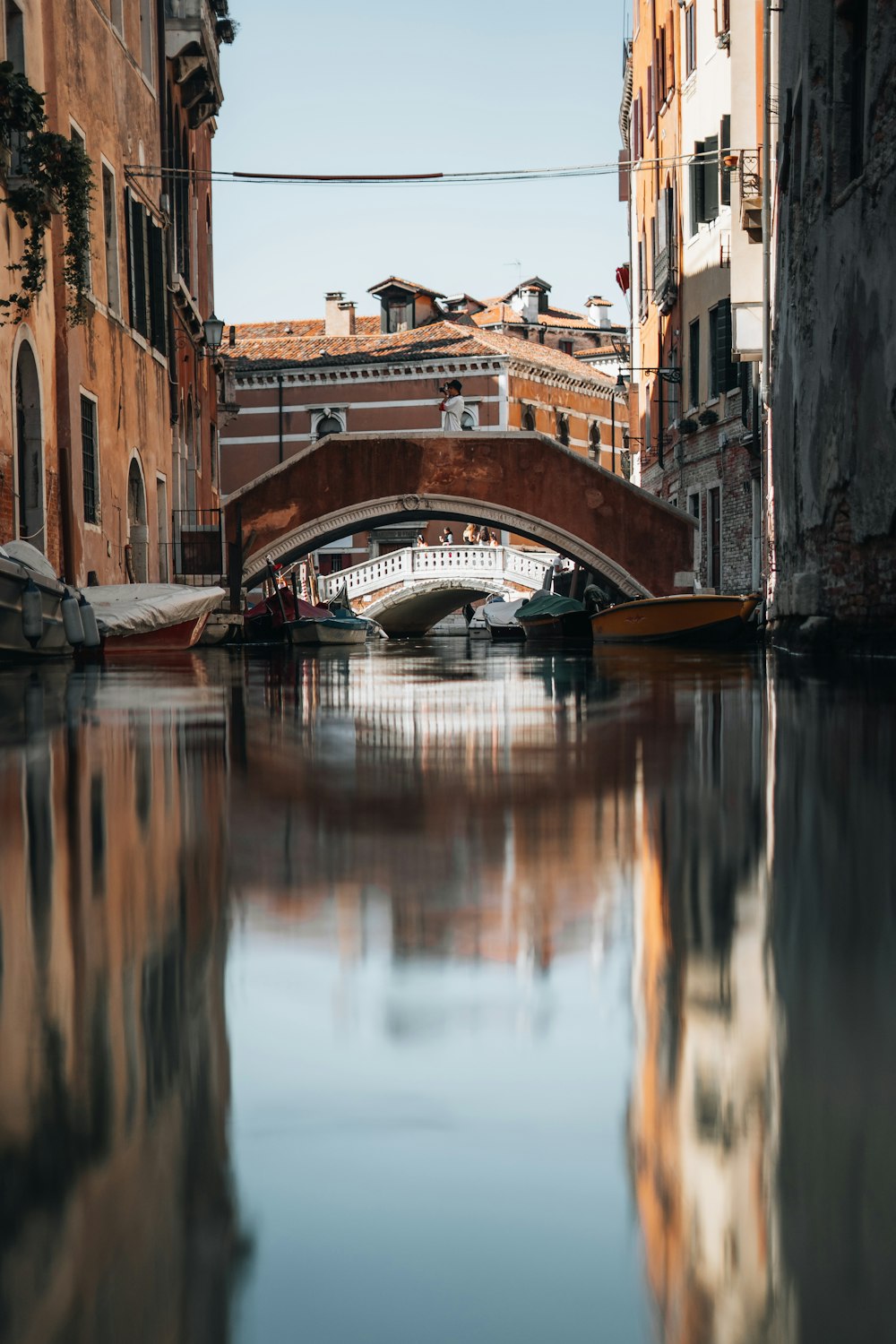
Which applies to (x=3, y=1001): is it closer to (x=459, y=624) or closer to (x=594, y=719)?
(x=594, y=719)

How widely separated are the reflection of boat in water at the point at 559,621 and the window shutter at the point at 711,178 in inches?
243

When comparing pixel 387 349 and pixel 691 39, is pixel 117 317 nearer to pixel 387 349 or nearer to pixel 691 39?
pixel 691 39

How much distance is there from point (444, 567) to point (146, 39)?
2249 cm

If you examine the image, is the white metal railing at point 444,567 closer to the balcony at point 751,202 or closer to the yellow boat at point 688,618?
the yellow boat at point 688,618

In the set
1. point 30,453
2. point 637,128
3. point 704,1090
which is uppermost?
point 637,128

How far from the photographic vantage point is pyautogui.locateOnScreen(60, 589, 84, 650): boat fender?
11352 millimetres

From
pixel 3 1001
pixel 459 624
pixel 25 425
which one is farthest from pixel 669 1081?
pixel 459 624

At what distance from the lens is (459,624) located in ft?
174

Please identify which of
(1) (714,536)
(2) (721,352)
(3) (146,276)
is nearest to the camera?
(3) (146,276)

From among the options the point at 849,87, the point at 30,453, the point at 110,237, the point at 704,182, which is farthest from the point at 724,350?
the point at 849,87

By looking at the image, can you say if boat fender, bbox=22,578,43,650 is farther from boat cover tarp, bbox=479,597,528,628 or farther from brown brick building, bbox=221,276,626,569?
brown brick building, bbox=221,276,626,569

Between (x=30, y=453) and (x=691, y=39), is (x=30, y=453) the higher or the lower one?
the lower one

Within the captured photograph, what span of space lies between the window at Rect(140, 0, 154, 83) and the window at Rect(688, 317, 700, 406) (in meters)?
9.41

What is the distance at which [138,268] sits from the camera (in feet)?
58.8
